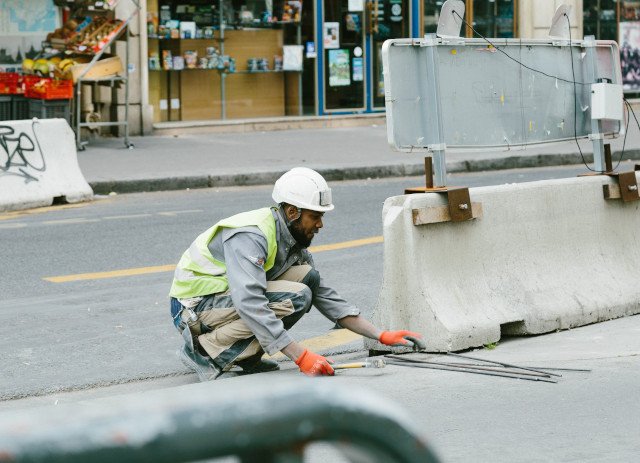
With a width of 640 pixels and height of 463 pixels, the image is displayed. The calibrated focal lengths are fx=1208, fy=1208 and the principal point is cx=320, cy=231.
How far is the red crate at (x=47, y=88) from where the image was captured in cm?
1507

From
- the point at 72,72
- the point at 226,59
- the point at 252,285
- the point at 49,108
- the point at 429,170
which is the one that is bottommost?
the point at 252,285

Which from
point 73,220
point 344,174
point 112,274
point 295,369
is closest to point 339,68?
point 344,174

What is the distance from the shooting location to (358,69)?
1991cm

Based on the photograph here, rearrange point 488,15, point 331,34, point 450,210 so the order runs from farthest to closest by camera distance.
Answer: point 488,15, point 331,34, point 450,210

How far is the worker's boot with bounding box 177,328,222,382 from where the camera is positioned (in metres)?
5.53

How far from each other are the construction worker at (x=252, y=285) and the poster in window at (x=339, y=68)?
14.3m

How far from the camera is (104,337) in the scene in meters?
6.50

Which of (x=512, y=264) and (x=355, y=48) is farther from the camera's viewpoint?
(x=355, y=48)

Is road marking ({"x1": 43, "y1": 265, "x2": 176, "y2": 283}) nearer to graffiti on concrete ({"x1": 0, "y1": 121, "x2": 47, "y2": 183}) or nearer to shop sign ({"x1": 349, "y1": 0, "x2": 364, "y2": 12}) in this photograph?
graffiti on concrete ({"x1": 0, "y1": 121, "x2": 47, "y2": 183})

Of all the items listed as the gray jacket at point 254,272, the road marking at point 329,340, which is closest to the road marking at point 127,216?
the road marking at point 329,340

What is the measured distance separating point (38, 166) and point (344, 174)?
12.8 feet

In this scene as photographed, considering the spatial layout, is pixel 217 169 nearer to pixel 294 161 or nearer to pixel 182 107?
pixel 294 161

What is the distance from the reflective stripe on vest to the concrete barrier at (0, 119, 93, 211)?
6.27 m

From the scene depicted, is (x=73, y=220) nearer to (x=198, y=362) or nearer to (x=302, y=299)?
(x=198, y=362)
